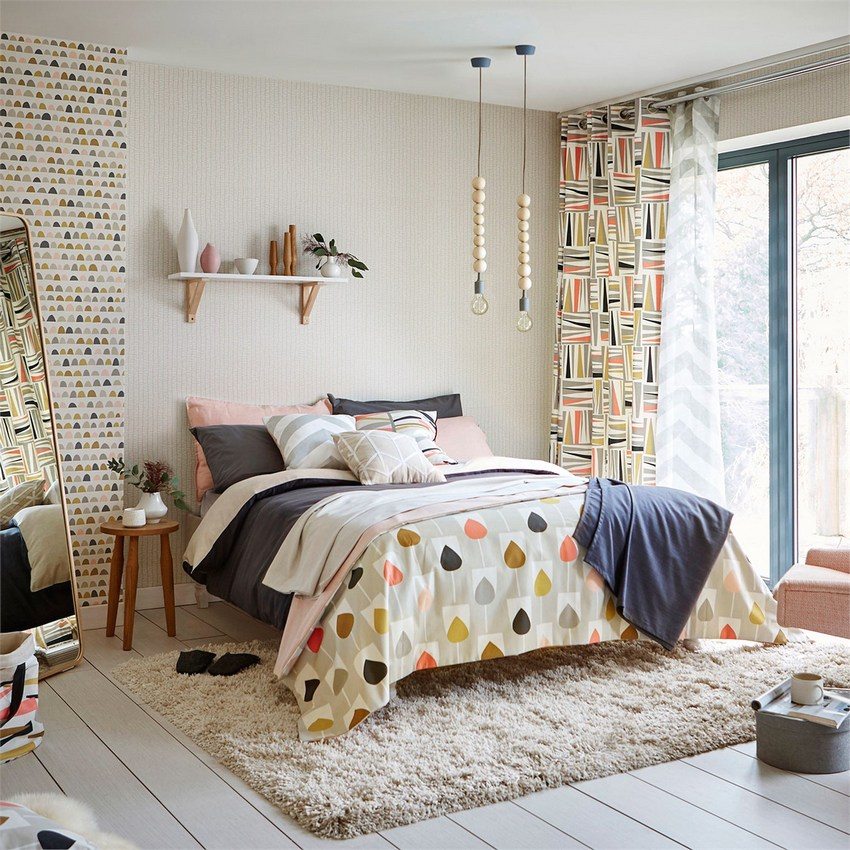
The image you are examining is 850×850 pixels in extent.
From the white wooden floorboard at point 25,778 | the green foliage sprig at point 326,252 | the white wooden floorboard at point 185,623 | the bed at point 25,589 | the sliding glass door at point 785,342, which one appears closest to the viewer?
the white wooden floorboard at point 25,778

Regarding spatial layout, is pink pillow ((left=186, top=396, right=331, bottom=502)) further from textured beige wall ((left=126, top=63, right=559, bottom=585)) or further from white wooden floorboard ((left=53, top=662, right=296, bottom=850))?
white wooden floorboard ((left=53, top=662, right=296, bottom=850))

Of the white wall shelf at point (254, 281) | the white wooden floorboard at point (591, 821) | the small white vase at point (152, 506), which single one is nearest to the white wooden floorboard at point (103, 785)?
the white wooden floorboard at point (591, 821)

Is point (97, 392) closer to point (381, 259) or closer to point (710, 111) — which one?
point (381, 259)

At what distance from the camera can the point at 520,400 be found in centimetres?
582

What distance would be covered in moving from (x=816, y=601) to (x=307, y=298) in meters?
2.83

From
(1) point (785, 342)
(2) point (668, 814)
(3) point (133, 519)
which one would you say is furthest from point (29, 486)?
(1) point (785, 342)

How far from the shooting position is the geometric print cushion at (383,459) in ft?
13.9

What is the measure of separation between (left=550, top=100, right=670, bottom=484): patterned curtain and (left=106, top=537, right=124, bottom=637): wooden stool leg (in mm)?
2570

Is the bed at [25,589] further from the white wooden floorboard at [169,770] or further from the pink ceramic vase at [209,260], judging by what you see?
the pink ceramic vase at [209,260]

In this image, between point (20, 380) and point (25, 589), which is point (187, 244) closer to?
point (20, 380)

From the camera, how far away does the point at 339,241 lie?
205 inches

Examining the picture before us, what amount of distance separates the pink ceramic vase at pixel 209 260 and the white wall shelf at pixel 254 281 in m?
0.03

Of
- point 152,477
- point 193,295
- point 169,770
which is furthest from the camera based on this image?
point 193,295

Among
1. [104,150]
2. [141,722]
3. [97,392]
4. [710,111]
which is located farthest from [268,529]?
Result: [710,111]
